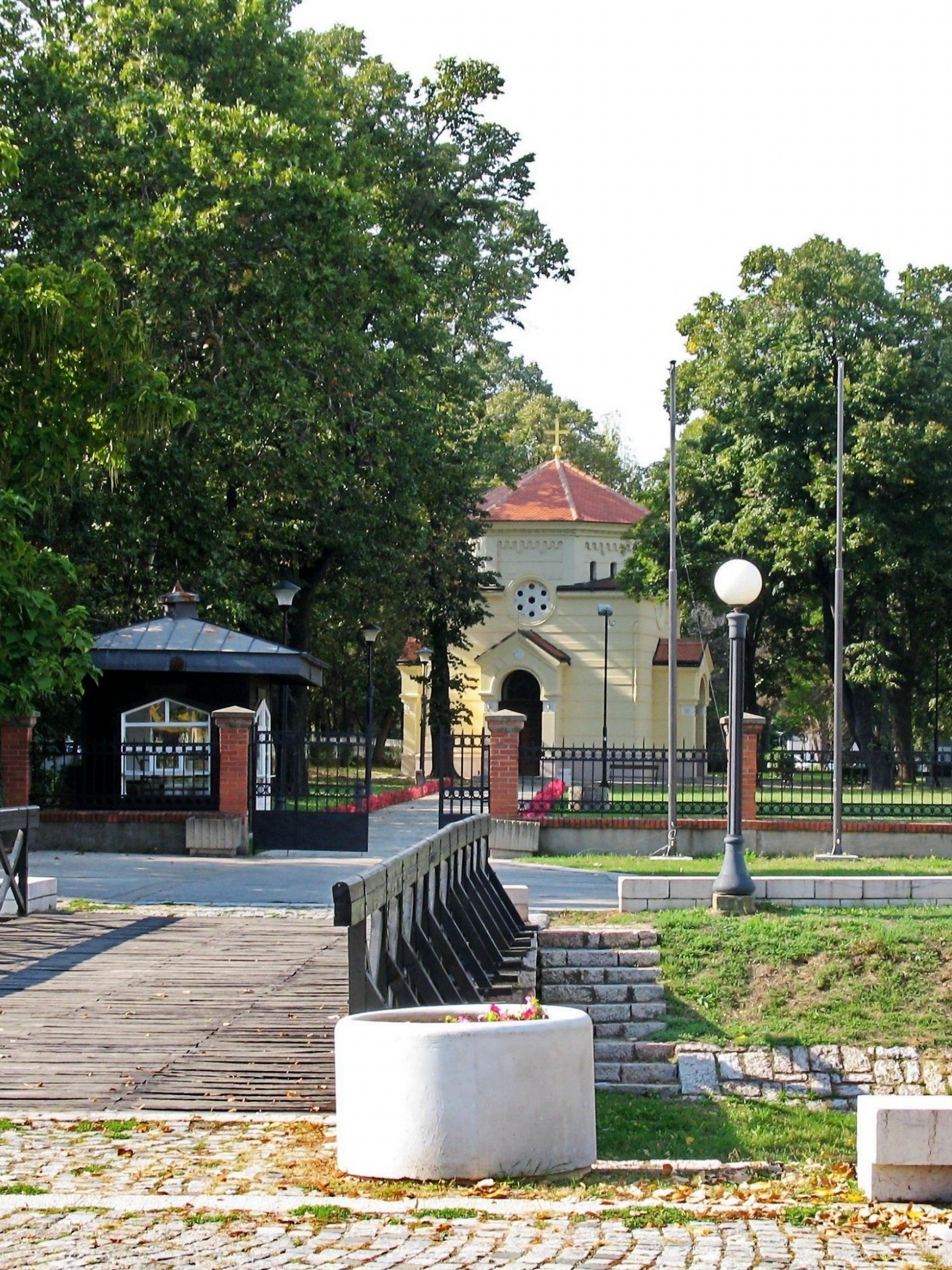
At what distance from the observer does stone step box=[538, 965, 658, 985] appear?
1425 cm

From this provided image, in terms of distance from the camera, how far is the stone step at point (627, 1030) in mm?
13289

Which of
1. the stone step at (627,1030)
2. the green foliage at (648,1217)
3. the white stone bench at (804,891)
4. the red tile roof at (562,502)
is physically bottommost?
the stone step at (627,1030)

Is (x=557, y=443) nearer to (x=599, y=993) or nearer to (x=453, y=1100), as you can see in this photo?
(x=599, y=993)

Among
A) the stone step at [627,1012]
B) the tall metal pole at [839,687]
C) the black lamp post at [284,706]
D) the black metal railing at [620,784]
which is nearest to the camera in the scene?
the stone step at [627,1012]

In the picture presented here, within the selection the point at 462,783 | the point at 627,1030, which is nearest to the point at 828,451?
the point at 462,783

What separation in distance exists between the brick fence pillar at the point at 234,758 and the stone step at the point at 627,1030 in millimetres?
11145

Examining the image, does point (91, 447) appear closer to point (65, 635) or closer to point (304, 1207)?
point (65, 635)

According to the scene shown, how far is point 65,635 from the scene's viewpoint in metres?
19.0

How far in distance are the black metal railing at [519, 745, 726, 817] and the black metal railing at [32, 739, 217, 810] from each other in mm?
4910

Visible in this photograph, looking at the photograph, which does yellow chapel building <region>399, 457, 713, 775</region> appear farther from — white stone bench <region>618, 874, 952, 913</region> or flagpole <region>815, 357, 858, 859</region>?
white stone bench <region>618, 874, 952, 913</region>

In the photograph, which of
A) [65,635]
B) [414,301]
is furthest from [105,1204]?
[414,301]

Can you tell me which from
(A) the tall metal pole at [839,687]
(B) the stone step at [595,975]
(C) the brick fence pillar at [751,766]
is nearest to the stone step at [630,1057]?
(B) the stone step at [595,975]

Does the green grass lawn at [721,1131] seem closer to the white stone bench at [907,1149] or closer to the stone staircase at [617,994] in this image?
the stone staircase at [617,994]

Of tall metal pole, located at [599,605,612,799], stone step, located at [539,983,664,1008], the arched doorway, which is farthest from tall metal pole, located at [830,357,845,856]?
the arched doorway
